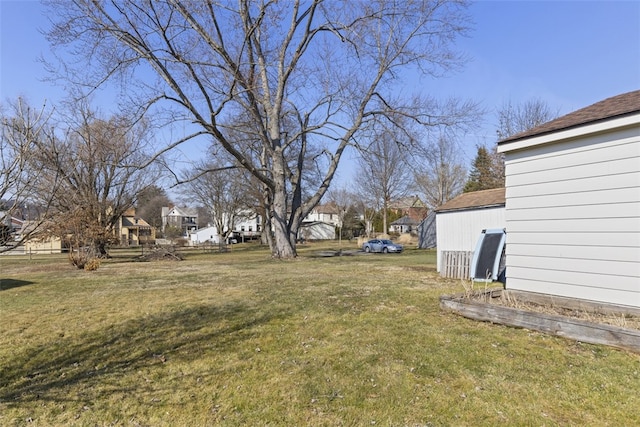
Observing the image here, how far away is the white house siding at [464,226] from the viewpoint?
11945mm

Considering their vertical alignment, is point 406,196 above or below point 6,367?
above

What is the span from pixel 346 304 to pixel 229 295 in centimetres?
307

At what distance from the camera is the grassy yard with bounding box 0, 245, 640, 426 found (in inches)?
133

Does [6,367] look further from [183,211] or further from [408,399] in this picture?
[183,211]

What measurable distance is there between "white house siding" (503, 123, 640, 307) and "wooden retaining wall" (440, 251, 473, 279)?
4765 mm

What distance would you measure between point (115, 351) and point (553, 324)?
233 inches

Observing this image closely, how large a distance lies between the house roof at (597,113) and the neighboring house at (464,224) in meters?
5.16

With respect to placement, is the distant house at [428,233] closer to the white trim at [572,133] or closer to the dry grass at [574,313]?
the white trim at [572,133]

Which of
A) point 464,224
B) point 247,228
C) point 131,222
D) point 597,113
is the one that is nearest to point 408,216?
point 247,228

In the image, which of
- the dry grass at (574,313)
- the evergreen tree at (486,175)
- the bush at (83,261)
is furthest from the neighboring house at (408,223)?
the dry grass at (574,313)

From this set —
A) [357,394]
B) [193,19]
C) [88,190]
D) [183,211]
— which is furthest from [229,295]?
[183,211]

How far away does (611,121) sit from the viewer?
5469 mm

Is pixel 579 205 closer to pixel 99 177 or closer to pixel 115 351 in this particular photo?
pixel 115 351

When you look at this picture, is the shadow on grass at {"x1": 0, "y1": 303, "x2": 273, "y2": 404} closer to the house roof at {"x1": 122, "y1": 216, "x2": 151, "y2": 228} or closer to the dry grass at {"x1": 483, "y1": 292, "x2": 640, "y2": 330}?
the dry grass at {"x1": 483, "y1": 292, "x2": 640, "y2": 330}
